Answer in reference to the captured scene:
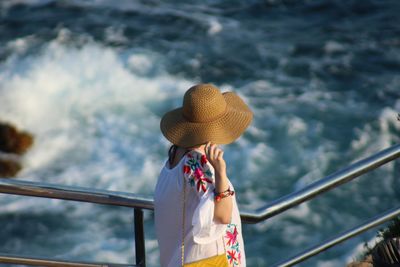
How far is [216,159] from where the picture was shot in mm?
2516

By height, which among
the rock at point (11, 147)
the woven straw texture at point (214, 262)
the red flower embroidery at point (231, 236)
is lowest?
the woven straw texture at point (214, 262)

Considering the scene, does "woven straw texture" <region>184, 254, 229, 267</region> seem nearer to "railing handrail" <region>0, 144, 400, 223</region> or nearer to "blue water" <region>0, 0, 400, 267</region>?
"railing handrail" <region>0, 144, 400, 223</region>

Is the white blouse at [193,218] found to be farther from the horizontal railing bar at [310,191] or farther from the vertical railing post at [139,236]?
the horizontal railing bar at [310,191]

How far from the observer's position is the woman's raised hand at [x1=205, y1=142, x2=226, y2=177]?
250cm

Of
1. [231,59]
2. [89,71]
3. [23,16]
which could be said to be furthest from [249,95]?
[23,16]

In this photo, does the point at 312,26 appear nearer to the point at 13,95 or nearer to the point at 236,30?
the point at 236,30

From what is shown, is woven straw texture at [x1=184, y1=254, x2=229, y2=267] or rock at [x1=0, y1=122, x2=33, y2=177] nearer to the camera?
woven straw texture at [x1=184, y1=254, x2=229, y2=267]

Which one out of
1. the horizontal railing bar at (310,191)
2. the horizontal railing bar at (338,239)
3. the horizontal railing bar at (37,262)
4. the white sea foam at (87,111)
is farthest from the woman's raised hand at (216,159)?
the white sea foam at (87,111)

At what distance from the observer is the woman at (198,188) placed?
258 cm

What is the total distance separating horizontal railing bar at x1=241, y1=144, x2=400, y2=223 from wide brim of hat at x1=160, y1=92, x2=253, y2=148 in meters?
0.47

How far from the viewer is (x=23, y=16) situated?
12.5m

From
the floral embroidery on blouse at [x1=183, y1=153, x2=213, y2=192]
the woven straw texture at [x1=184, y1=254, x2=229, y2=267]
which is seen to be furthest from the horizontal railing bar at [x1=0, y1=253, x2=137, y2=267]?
the floral embroidery on blouse at [x1=183, y1=153, x2=213, y2=192]

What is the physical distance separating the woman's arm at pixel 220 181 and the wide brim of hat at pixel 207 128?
0.05 m

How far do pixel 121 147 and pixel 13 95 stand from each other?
76.0 inches
